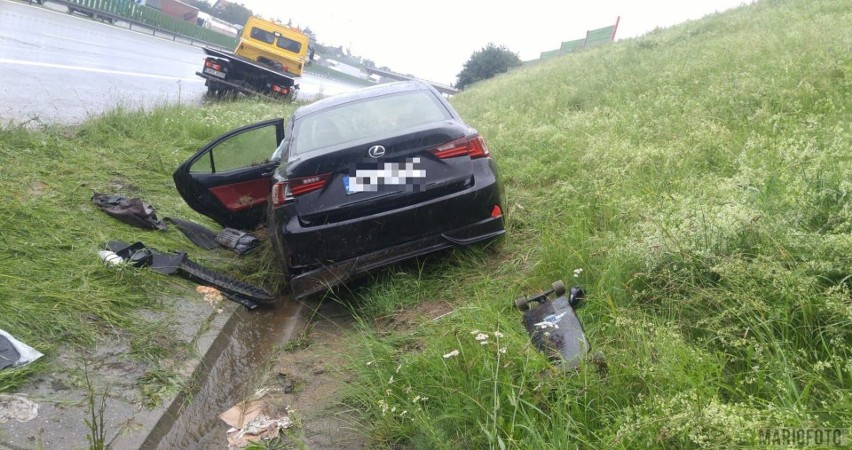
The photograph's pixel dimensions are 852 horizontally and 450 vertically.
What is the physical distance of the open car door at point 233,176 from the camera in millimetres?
5484

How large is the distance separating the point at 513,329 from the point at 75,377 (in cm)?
219

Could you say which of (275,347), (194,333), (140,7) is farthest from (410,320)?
(140,7)

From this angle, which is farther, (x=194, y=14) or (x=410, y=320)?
(x=194, y=14)

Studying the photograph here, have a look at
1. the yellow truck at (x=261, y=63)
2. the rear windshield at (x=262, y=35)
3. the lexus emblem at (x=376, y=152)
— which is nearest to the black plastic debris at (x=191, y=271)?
the lexus emblem at (x=376, y=152)

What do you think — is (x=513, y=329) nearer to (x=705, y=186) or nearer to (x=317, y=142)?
(x=705, y=186)

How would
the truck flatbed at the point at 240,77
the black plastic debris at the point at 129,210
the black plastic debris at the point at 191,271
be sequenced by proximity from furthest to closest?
the truck flatbed at the point at 240,77 → the black plastic debris at the point at 129,210 → the black plastic debris at the point at 191,271

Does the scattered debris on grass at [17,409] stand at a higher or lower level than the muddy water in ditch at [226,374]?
higher

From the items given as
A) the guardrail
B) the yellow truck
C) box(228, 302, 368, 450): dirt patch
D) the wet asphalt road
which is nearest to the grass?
box(228, 302, 368, 450): dirt patch

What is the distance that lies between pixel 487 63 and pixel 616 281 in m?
48.5

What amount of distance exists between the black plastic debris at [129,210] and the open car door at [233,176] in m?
0.36

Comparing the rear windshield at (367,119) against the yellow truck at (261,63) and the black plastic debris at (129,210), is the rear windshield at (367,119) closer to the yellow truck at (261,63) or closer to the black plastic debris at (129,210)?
the black plastic debris at (129,210)

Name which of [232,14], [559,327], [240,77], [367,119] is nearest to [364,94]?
[367,119]

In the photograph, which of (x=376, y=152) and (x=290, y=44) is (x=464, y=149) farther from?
(x=290, y=44)

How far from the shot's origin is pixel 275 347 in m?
4.14
